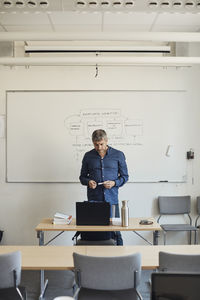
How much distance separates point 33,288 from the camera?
4078 mm

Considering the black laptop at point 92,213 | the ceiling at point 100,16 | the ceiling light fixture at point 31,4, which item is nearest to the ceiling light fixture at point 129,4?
the ceiling at point 100,16

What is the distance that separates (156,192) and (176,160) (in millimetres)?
585

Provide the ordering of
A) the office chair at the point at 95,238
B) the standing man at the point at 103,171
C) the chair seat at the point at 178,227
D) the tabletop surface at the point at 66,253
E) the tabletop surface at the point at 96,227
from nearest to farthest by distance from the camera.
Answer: the tabletop surface at the point at 66,253 < the tabletop surface at the point at 96,227 < the office chair at the point at 95,238 < the standing man at the point at 103,171 < the chair seat at the point at 178,227

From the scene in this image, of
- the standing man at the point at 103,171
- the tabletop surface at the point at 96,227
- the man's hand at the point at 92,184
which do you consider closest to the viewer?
the tabletop surface at the point at 96,227

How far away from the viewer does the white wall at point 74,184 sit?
5438mm

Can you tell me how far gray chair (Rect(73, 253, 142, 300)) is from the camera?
7.98 feet

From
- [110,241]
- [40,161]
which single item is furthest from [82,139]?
[110,241]

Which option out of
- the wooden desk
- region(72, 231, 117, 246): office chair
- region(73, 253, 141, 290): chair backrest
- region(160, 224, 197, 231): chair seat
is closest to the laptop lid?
region(73, 253, 141, 290): chair backrest

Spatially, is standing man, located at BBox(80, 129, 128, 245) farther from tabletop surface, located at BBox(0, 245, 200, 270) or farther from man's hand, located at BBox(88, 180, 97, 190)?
tabletop surface, located at BBox(0, 245, 200, 270)

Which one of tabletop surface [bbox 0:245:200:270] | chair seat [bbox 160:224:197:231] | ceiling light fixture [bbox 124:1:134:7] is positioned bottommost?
chair seat [bbox 160:224:197:231]

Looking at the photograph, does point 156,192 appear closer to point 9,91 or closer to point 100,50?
point 100,50

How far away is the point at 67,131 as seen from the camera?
5.45m

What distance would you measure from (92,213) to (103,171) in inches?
32.5

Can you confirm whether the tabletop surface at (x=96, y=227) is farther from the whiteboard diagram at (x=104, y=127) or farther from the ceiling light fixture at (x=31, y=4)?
the ceiling light fixture at (x=31, y=4)
